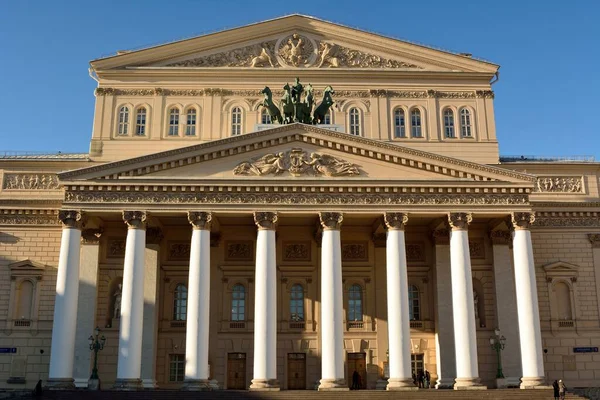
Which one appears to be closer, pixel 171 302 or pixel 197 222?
pixel 197 222

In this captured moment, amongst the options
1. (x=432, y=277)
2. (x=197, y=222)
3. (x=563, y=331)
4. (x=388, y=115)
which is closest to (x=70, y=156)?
(x=197, y=222)

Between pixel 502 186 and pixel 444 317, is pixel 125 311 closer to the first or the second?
pixel 444 317

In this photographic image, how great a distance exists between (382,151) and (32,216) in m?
17.9

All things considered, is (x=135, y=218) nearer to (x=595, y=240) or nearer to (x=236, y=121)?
(x=236, y=121)

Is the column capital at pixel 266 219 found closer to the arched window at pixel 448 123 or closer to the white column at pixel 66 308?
the white column at pixel 66 308

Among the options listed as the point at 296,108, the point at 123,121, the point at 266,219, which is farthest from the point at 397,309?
the point at 123,121

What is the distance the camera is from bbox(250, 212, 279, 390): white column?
30.1m

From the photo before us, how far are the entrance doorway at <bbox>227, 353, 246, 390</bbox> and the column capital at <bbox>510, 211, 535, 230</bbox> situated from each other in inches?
571

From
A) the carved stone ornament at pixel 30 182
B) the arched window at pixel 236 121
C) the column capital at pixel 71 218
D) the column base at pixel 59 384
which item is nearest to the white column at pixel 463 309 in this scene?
the arched window at pixel 236 121

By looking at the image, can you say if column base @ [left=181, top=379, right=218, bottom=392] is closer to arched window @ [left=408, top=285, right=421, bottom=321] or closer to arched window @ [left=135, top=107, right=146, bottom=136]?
arched window @ [left=408, top=285, right=421, bottom=321]

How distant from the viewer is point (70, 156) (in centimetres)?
4000

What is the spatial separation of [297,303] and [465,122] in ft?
46.4

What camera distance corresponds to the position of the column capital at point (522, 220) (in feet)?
105

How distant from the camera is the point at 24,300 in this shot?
35969mm
